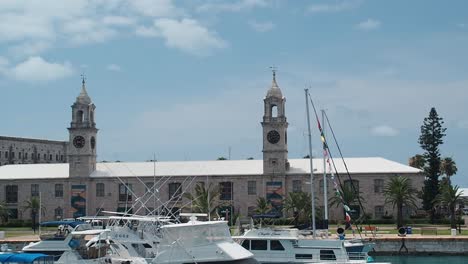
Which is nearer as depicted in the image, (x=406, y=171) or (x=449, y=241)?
(x=449, y=241)

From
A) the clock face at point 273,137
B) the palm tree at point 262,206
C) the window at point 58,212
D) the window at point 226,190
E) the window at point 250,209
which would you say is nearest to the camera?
the palm tree at point 262,206

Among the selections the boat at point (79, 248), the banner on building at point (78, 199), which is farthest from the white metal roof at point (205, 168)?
the boat at point (79, 248)

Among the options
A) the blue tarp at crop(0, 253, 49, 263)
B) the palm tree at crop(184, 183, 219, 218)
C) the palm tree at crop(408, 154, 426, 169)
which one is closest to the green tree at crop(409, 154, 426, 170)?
the palm tree at crop(408, 154, 426, 169)

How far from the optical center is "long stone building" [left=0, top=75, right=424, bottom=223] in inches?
3883

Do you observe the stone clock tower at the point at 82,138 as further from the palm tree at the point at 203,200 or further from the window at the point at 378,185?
the window at the point at 378,185

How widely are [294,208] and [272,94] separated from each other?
54.6 feet

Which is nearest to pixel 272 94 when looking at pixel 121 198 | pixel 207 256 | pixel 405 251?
pixel 121 198

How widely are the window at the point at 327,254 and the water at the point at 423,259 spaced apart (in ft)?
57.7

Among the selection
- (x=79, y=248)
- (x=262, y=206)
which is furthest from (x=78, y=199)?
(x=79, y=248)

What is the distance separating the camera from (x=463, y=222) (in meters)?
91.6

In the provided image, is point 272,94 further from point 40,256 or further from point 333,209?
point 40,256

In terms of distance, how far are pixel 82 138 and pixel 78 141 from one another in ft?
2.26

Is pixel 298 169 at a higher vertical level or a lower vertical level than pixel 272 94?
lower

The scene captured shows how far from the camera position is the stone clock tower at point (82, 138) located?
10469cm
